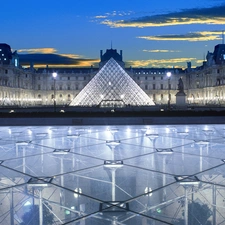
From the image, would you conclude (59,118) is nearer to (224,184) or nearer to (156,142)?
(156,142)

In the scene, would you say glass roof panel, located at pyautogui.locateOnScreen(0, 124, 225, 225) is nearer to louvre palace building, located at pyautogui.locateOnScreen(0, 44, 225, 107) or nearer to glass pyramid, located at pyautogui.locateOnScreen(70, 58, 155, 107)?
louvre palace building, located at pyautogui.locateOnScreen(0, 44, 225, 107)

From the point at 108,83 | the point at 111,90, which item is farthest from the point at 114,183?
the point at 111,90

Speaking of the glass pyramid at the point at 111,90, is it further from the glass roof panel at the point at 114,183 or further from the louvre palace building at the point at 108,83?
the glass roof panel at the point at 114,183

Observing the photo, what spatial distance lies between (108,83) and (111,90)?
1.34 m

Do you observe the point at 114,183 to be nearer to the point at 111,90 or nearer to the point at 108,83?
the point at 108,83

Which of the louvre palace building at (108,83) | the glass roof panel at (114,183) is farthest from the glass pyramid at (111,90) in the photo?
the glass roof panel at (114,183)

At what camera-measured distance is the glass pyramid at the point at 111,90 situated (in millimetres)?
47625

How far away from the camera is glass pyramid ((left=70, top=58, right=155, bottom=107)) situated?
47625mm

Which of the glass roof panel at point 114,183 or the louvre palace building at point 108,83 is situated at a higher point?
the louvre palace building at point 108,83

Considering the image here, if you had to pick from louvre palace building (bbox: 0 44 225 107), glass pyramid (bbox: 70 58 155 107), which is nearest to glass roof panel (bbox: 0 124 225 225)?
louvre palace building (bbox: 0 44 225 107)

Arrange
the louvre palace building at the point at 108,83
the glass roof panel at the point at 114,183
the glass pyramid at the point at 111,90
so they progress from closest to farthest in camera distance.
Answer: the glass roof panel at the point at 114,183 < the glass pyramid at the point at 111,90 < the louvre palace building at the point at 108,83

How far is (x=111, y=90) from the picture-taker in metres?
51.5

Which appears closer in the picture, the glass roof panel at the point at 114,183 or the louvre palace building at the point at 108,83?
the glass roof panel at the point at 114,183

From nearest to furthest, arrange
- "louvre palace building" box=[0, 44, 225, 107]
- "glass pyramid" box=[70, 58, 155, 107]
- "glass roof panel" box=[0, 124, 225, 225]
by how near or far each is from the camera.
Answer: "glass roof panel" box=[0, 124, 225, 225]
"glass pyramid" box=[70, 58, 155, 107]
"louvre palace building" box=[0, 44, 225, 107]
